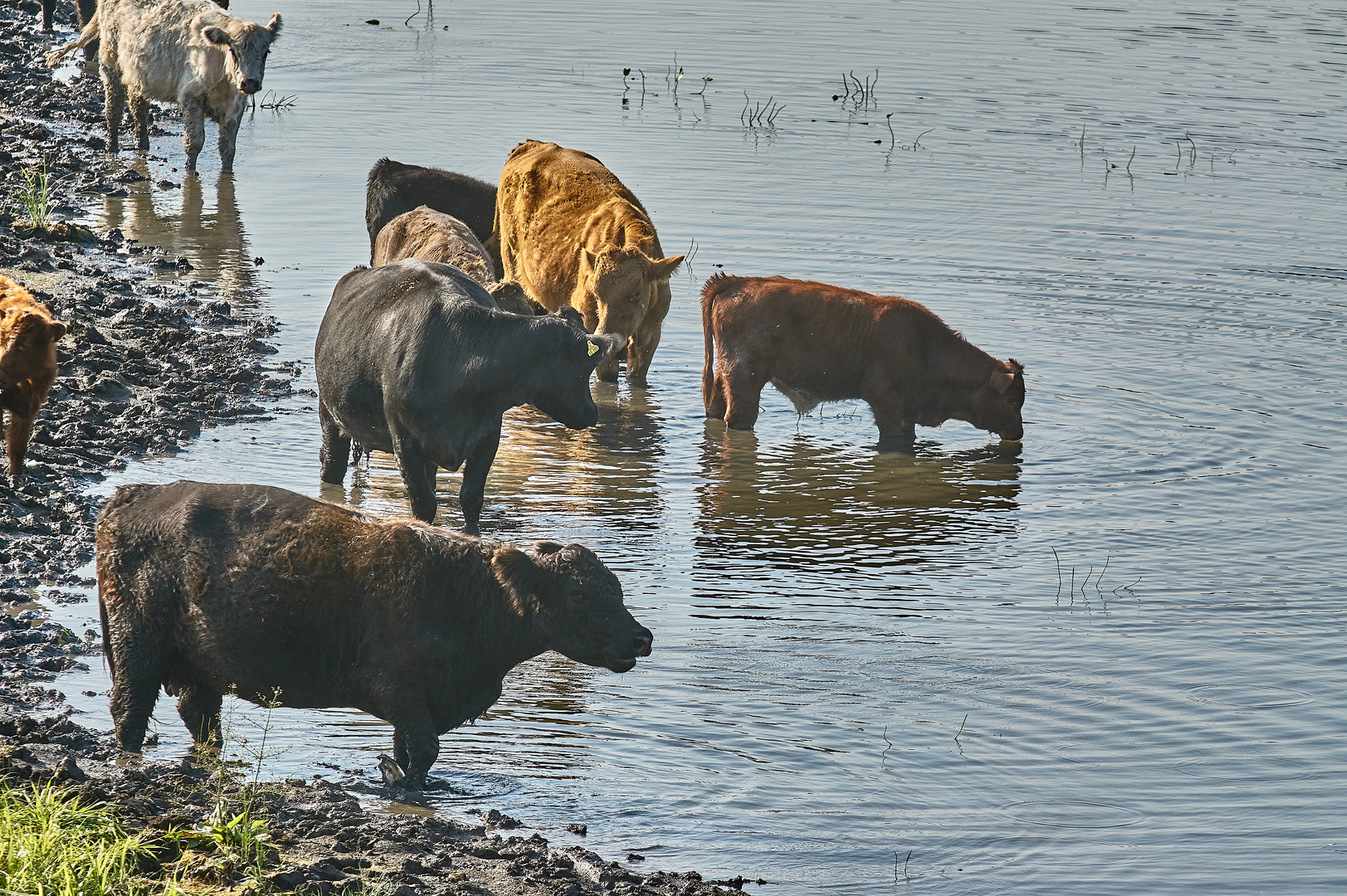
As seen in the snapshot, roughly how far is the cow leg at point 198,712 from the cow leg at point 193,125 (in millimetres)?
12955

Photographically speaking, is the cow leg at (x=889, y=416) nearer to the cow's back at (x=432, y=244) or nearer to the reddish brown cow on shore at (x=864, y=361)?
the reddish brown cow on shore at (x=864, y=361)

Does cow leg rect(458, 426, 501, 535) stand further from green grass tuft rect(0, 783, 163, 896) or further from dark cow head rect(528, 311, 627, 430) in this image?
green grass tuft rect(0, 783, 163, 896)

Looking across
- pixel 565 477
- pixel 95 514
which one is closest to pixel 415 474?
pixel 95 514

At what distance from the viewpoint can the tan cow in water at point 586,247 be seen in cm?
1295

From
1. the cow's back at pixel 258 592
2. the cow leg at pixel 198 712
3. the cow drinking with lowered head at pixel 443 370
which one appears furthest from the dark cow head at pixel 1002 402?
the cow leg at pixel 198 712

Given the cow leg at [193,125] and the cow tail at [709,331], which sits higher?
the cow leg at [193,125]

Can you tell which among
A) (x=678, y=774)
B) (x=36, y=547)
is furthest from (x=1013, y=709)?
(x=36, y=547)

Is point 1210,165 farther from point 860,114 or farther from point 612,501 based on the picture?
point 612,501

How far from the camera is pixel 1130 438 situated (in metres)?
12.3

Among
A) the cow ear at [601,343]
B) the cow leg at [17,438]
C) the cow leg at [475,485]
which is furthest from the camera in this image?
the cow leg at [475,485]

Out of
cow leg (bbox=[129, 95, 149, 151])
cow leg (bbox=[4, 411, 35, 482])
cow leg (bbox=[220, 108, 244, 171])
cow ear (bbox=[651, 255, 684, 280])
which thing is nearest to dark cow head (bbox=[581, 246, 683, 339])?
cow ear (bbox=[651, 255, 684, 280])

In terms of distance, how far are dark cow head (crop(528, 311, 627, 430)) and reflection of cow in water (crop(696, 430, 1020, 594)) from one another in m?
1.36

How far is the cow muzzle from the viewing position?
258 inches

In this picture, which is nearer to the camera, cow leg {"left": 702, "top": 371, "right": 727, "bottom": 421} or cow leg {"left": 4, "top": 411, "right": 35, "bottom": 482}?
cow leg {"left": 4, "top": 411, "right": 35, "bottom": 482}
